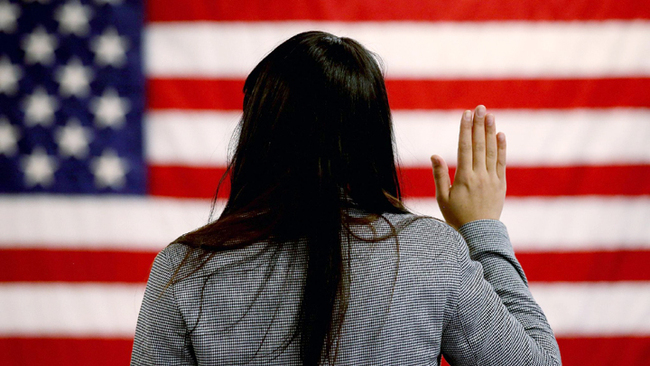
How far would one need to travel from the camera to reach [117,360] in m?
1.46

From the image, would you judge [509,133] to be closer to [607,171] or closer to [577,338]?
[607,171]

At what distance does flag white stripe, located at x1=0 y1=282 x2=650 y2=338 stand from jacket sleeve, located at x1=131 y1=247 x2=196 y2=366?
3.31 feet

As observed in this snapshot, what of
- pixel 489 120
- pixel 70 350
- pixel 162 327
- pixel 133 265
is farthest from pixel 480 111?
pixel 70 350

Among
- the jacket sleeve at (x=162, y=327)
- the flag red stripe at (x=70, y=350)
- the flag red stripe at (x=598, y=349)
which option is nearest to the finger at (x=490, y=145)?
the jacket sleeve at (x=162, y=327)

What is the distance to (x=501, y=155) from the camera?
2.12 feet

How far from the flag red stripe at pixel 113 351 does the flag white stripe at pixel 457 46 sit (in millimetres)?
803

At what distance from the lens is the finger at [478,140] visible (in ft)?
2.01

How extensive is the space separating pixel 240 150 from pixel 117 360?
123 cm

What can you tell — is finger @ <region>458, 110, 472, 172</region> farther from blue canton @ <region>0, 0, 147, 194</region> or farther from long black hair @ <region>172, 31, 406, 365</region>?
blue canton @ <region>0, 0, 147, 194</region>

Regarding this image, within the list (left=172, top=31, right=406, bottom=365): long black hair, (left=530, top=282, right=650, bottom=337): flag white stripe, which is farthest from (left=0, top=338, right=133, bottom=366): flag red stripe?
(left=530, top=282, right=650, bottom=337): flag white stripe

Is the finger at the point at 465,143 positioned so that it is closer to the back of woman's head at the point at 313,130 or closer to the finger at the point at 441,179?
the finger at the point at 441,179

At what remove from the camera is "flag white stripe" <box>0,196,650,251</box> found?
4.57 feet

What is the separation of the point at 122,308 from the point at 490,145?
4.04 ft

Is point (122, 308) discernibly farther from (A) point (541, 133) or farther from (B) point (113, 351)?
(A) point (541, 133)
